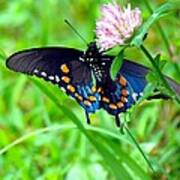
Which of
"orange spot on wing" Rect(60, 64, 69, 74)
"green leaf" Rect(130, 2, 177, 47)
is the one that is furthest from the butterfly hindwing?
"green leaf" Rect(130, 2, 177, 47)

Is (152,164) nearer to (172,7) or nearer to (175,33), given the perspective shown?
(172,7)

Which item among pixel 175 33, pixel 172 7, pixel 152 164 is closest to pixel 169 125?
pixel 175 33

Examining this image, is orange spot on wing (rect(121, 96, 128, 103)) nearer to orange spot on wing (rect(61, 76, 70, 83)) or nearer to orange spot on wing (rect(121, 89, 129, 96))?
orange spot on wing (rect(121, 89, 129, 96))

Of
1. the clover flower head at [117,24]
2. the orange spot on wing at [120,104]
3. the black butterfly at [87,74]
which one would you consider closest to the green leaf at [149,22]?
the clover flower head at [117,24]

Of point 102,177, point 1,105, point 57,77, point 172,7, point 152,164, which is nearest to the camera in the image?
point 172,7

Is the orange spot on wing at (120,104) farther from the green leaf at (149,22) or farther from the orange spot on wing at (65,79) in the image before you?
the green leaf at (149,22)
